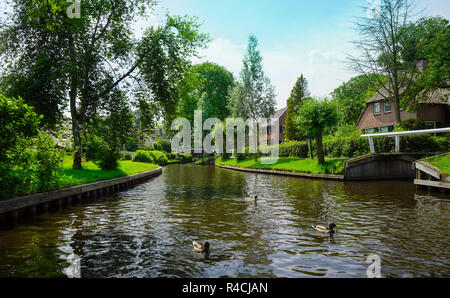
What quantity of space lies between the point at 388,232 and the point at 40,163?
1335 centimetres

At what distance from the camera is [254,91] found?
4672cm

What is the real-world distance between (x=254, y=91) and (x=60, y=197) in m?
37.5

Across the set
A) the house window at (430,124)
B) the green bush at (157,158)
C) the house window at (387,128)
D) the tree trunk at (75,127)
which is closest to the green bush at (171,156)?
the green bush at (157,158)

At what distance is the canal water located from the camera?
615 cm

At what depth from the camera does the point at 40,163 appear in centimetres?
1235

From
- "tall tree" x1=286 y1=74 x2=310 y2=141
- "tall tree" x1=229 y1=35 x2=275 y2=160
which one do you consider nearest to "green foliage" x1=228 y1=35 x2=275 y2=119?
"tall tree" x1=229 y1=35 x2=275 y2=160

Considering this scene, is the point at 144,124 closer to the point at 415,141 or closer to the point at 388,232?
the point at 388,232

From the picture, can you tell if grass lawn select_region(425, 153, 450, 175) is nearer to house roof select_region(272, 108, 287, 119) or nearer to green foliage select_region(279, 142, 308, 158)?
green foliage select_region(279, 142, 308, 158)

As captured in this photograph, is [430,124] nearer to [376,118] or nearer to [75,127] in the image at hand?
[376,118]

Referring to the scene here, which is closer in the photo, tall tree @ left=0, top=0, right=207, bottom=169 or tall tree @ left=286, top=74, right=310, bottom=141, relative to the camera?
tall tree @ left=0, top=0, right=207, bottom=169

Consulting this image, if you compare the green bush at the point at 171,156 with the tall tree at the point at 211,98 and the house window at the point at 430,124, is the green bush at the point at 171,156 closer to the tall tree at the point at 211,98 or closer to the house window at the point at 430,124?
the tall tree at the point at 211,98

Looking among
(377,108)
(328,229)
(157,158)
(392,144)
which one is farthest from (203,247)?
(157,158)

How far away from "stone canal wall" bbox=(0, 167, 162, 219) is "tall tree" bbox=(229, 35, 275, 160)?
28.9 metres
